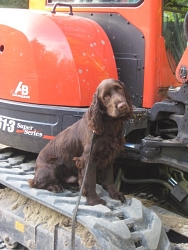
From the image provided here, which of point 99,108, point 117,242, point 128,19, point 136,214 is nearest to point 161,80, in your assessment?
point 128,19

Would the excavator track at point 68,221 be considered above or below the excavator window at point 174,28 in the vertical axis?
below

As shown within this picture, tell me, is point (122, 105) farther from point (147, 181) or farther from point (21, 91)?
point (147, 181)

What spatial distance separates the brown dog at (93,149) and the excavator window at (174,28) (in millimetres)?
966

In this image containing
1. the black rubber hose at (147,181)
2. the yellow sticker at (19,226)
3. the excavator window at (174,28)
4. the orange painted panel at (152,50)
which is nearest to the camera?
the yellow sticker at (19,226)

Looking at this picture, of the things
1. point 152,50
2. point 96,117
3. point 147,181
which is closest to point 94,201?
point 96,117

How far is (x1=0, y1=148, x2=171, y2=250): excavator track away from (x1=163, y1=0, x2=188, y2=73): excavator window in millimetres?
1352

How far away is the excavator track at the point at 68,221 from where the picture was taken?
122 inches

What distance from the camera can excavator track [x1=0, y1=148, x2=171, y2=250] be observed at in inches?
122

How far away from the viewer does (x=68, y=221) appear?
11.5 feet

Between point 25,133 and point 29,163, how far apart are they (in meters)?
0.46

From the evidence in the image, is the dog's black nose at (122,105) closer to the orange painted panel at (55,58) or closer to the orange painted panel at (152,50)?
the orange painted panel at (55,58)

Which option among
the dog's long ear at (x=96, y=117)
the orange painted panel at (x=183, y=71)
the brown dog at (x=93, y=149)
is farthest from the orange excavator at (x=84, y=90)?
the dog's long ear at (x=96, y=117)

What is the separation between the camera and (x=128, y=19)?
4051 mm

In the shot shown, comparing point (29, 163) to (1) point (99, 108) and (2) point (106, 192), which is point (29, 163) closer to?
(2) point (106, 192)
